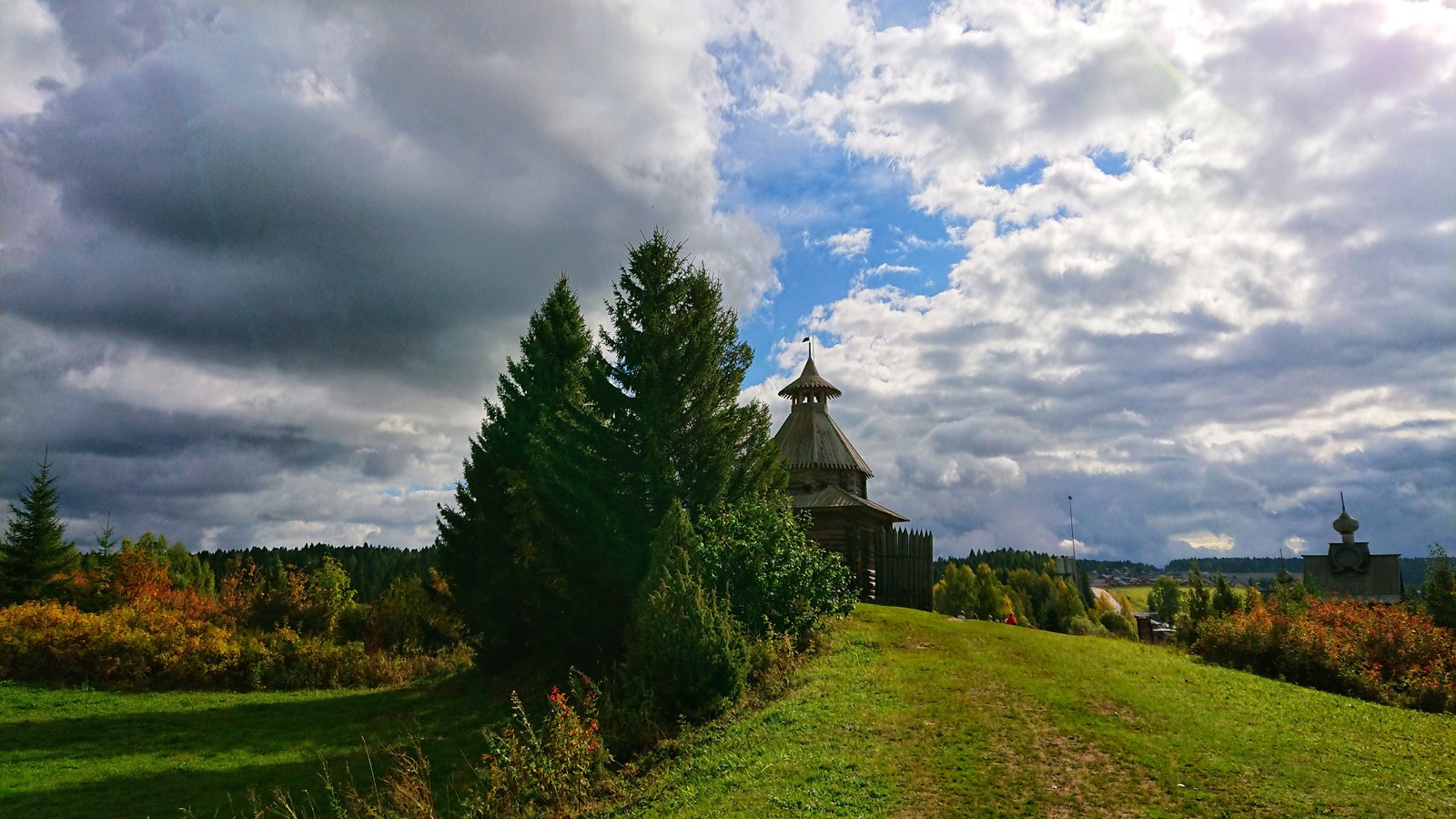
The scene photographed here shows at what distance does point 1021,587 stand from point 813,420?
46.8 m

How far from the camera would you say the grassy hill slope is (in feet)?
A: 32.8

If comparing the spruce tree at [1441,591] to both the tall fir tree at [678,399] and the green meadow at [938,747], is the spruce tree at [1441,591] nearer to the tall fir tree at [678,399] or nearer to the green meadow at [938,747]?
the green meadow at [938,747]

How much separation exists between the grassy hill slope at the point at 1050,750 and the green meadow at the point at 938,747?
0.04 m

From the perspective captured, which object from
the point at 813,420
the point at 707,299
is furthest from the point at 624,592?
the point at 813,420

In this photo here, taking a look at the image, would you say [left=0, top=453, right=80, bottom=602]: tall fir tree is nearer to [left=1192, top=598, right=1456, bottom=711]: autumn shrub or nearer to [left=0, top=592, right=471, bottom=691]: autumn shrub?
[left=0, top=592, right=471, bottom=691]: autumn shrub

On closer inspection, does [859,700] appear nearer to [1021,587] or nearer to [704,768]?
[704,768]

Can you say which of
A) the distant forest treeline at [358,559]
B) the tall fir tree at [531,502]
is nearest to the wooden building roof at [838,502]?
the tall fir tree at [531,502]

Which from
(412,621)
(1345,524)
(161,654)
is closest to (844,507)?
(412,621)

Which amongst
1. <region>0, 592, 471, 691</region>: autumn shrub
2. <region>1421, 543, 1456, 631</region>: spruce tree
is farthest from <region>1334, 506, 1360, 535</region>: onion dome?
<region>0, 592, 471, 691</region>: autumn shrub

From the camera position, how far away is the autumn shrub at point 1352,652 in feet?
56.8

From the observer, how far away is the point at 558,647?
23312 millimetres

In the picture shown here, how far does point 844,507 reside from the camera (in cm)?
3166

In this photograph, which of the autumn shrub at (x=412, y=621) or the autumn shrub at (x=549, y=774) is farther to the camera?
the autumn shrub at (x=412, y=621)

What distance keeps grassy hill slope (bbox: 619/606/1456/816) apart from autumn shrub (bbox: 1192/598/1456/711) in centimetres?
186
